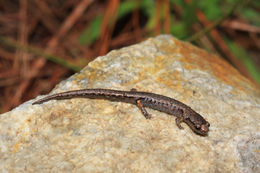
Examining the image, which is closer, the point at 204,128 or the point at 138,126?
the point at 204,128

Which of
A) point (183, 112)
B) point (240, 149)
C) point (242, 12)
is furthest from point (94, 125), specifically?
point (242, 12)

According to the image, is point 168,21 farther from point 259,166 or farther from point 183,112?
point 259,166

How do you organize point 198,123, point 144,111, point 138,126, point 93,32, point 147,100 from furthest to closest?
point 93,32 → point 147,100 → point 144,111 → point 138,126 → point 198,123

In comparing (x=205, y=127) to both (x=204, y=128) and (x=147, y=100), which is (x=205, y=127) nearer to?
(x=204, y=128)

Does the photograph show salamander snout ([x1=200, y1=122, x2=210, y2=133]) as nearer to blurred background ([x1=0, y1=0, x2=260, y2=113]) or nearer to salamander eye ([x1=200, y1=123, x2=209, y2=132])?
salamander eye ([x1=200, y1=123, x2=209, y2=132])

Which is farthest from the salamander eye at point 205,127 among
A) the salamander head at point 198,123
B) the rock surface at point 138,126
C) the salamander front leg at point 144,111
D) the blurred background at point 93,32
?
the blurred background at point 93,32

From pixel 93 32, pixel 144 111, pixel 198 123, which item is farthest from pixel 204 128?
pixel 93 32

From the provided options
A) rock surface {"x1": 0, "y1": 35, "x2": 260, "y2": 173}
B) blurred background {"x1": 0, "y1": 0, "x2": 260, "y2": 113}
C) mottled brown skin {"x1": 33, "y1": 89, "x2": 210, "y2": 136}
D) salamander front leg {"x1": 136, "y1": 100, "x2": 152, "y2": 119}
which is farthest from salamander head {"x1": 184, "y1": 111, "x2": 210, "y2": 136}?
blurred background {"x1": 0, "y1": 0, "x2": 260, "y2": 113}
